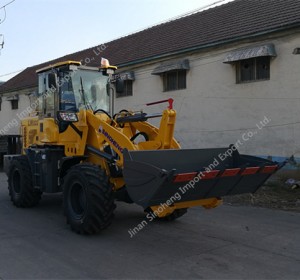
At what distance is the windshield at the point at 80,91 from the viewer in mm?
7938

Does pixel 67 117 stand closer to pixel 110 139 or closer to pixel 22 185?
pixel 110 139

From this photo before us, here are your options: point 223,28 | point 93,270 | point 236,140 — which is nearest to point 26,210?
point 93,270

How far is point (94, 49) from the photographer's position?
78.2 ft

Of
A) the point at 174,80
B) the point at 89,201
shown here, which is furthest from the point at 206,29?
the point at 89,201

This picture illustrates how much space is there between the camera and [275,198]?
1035 centimetres

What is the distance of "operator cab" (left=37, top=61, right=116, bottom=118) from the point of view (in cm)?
791

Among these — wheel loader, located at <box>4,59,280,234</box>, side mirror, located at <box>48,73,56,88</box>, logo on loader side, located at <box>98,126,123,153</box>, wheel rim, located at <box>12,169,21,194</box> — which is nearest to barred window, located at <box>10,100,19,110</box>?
wheel loader, located at <box>4,59,280,234</box>

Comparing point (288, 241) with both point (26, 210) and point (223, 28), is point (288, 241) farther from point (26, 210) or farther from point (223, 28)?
point (223, 28)

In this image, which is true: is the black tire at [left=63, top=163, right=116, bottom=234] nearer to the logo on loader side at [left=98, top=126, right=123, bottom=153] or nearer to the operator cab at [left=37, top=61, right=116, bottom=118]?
the logo on loader side at [left=98, top=126, right=123, bottom=153]

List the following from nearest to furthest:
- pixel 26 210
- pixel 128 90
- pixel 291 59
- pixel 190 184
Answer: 1. pixel 190 184
2. pixel 26 210
3. pixel 291 59
4. pixel 128 90

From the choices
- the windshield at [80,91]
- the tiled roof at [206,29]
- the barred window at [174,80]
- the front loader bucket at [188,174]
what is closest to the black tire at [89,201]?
the front loader bucket at [188,174]

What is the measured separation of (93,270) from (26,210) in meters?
4.22

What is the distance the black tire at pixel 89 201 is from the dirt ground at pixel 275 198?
447cm

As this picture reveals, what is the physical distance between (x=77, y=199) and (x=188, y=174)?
2.36m
